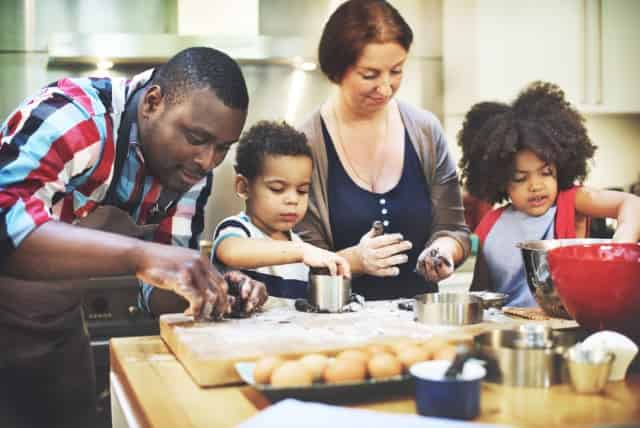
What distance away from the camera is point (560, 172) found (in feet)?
6.38

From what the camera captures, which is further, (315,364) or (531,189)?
(531,189)

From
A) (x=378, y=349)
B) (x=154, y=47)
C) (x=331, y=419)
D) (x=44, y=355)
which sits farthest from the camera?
(x=154, y=47)

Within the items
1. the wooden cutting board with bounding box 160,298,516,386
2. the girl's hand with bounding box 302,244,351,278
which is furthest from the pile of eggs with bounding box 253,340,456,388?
the girl's hand with bounding box 302,244,351,278

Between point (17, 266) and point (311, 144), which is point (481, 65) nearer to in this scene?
point (311, 144)

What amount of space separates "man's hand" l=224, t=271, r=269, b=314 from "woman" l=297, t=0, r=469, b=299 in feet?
1.37

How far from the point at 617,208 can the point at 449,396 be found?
1.13 m

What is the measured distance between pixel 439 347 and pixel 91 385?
1.13 metres

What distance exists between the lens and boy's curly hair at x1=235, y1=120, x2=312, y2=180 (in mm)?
1864

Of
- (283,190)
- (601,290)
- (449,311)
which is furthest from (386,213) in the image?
(601,290)

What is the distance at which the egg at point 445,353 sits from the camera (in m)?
1.01

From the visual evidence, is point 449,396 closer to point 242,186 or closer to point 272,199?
point 272,199

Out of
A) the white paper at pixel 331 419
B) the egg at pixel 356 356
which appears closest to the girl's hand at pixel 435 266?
the egg at pixel 356 356

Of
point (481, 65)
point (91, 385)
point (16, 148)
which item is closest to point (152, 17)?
point (481, 65)

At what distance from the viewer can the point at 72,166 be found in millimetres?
1311
